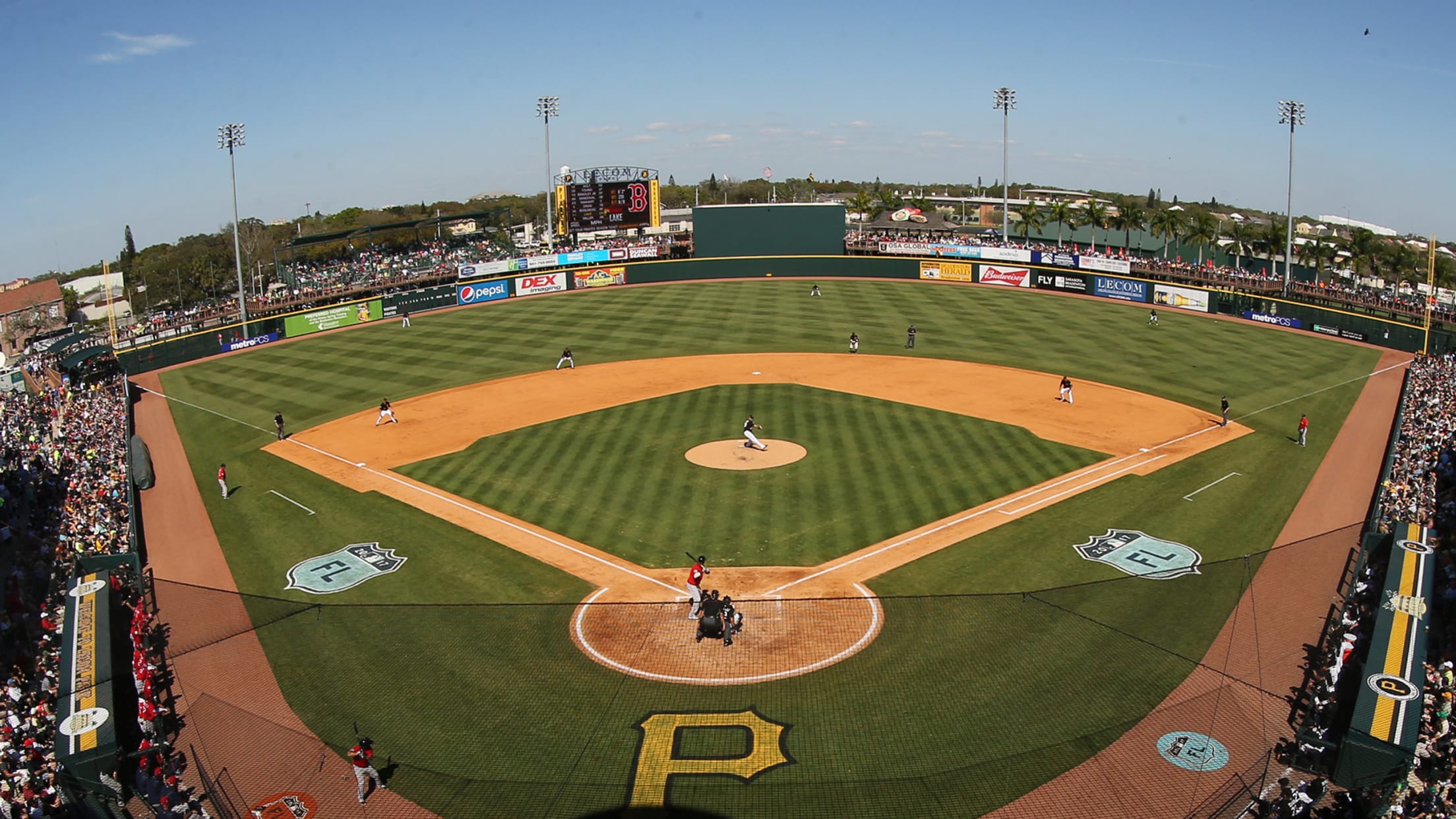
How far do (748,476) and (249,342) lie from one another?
41.1m

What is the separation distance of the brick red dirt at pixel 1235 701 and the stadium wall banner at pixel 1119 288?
1670 inches

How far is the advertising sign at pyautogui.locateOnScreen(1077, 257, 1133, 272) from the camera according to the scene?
6804 centimetres

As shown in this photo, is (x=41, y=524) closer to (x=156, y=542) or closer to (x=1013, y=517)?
(x=156, y=542)

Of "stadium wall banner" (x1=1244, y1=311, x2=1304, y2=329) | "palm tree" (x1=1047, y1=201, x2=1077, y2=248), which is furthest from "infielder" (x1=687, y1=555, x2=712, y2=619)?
"palm tree" (x1=1047, y1=201, x2=1077, y2=248)

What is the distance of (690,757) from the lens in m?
13.0

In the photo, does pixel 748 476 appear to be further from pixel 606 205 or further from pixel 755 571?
pixel 606 205

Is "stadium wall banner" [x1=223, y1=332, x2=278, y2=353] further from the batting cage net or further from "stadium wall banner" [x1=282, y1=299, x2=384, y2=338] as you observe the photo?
the batting cage net

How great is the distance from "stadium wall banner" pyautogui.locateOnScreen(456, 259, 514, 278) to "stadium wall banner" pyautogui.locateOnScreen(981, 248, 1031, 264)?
40.1 meters

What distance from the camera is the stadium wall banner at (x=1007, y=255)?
72750 mm

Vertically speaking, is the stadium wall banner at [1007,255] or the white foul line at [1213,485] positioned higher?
the stadium wall banner at [1007,255]

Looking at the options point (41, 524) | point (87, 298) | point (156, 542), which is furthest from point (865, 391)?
point (87, 298)

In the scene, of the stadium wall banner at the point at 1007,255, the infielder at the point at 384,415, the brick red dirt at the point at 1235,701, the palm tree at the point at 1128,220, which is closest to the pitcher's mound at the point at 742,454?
the infielder at the point at 384,415

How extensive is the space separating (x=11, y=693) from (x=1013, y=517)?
865 inches

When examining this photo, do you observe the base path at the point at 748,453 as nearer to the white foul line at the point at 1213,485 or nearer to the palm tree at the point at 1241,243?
the white foul line at the point at 1213,485
